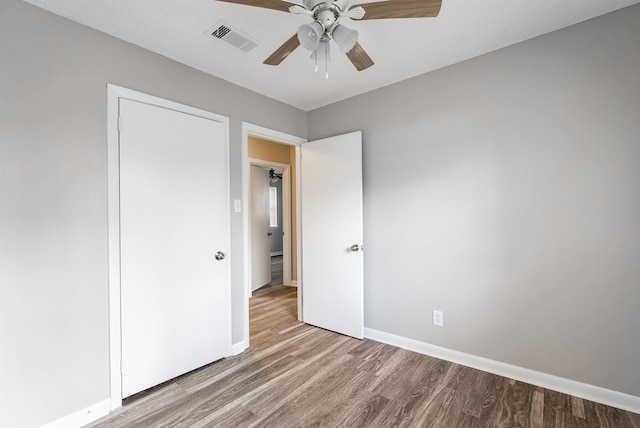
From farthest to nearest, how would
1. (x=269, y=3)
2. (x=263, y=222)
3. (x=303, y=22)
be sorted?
(x=263, y=222)
(x=303, y=22)
(x=269, y=3)

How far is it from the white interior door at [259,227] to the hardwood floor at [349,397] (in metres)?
2.24

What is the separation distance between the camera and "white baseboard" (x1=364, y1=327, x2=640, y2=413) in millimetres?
1839

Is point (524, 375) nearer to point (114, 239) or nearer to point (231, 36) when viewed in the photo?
point (114, 239)

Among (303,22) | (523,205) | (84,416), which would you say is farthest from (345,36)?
(84,416)

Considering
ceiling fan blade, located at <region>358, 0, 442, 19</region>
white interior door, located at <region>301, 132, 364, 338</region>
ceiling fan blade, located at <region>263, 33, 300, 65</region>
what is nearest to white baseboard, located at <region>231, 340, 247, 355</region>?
white interior door, located at <region>301, 132, 364, 338</region>

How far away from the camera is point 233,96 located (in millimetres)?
2715

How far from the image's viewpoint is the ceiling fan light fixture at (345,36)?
1.50m

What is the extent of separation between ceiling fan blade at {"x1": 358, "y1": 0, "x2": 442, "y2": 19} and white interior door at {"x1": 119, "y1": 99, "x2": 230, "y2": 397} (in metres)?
1.65

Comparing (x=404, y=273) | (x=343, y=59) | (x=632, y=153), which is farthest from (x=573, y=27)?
(x=404, y=273)

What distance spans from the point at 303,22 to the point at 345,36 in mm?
538

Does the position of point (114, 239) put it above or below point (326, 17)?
below

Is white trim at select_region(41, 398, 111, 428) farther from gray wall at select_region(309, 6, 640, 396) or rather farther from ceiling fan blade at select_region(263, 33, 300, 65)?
ceiling fan blade at select_region(263, 33, 300, 65)

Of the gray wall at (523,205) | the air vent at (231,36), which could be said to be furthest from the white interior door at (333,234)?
the air vent at (231,36)

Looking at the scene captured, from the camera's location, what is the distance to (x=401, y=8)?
1.38 meters
